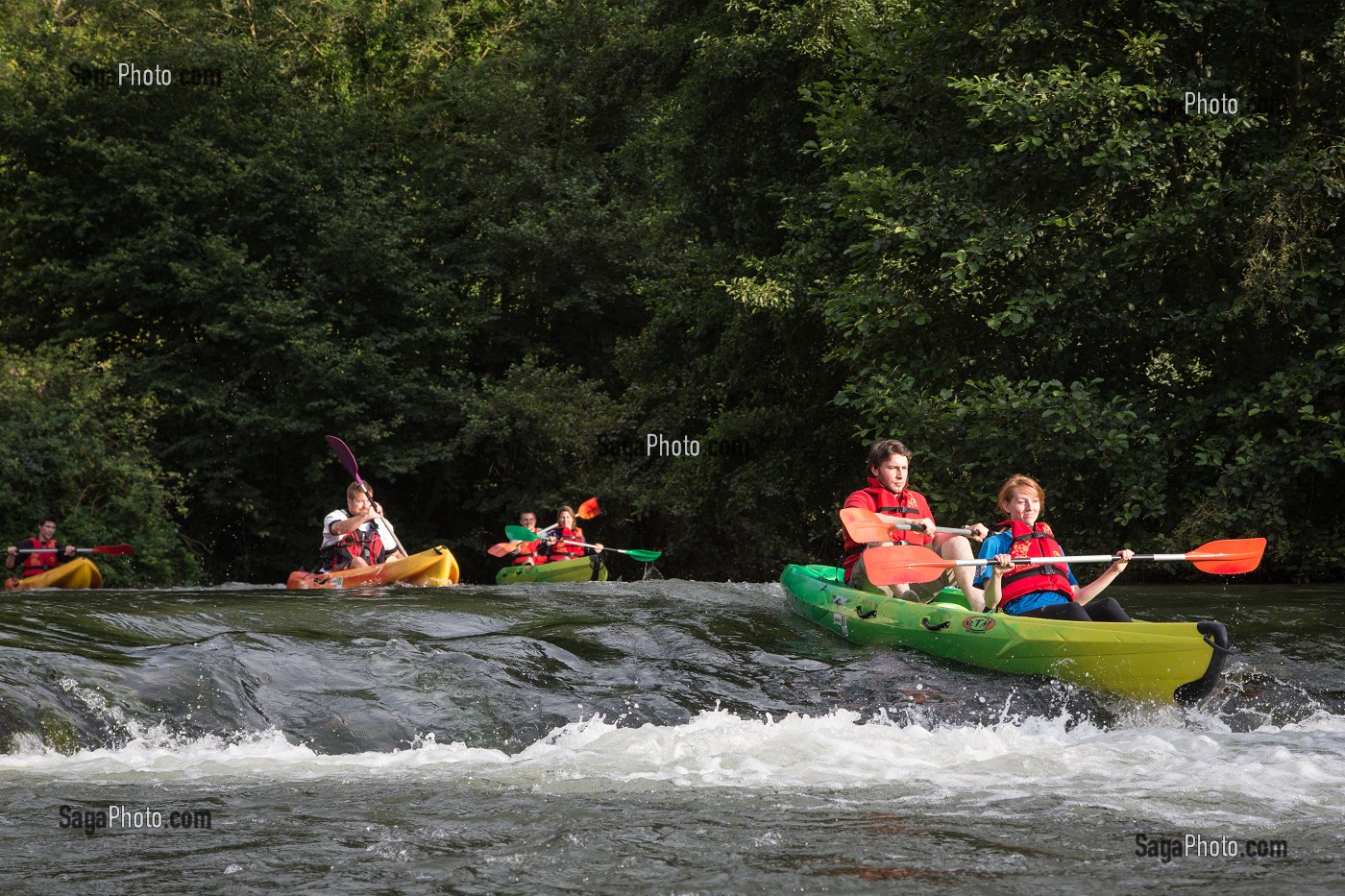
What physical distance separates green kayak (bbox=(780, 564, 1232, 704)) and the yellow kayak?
34.7 ft

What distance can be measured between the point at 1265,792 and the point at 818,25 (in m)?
12.1

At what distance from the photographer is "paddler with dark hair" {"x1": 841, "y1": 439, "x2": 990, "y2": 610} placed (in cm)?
770

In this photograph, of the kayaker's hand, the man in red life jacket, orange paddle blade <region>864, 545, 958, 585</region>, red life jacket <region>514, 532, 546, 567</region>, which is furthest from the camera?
red life jacket <region>514, 532, 546, 567</region>

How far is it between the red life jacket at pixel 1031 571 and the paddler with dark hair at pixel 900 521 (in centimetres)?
22

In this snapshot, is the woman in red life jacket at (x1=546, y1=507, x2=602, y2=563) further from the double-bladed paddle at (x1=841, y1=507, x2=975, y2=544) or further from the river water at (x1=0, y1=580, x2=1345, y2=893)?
the double-bladed paddle at (x1=841, y1=507, x2=975, y2=544)

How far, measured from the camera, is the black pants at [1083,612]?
23.2ft

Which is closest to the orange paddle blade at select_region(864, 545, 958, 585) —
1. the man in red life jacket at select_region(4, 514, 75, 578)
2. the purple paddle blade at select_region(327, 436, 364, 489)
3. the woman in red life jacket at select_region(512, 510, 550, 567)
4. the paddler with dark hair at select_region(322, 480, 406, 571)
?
the paddler with dark hair at select_region(322, 480, 406, 571)

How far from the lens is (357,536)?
12797 millimetres

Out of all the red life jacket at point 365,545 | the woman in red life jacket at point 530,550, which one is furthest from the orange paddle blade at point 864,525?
the woman in red life jacket at point 530,550

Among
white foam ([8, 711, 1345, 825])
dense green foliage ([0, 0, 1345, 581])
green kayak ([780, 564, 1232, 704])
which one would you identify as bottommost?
white foam ([8, 711, 1345, 825])

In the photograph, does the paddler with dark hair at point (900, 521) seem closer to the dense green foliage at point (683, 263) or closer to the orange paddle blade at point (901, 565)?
the orange paddle blade at point (901, 565)

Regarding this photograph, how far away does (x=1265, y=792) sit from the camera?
4984 millimetres

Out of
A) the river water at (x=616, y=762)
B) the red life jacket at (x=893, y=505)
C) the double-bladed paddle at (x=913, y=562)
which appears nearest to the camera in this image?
the river water at (x=616, y=762)

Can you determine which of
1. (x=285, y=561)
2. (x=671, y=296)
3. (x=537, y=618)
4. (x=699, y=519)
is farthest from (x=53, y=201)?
(x=537, y=618)
